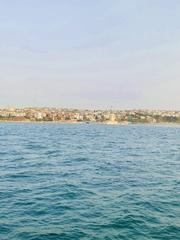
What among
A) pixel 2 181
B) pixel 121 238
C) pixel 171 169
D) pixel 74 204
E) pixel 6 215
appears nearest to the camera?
pixel 121 238

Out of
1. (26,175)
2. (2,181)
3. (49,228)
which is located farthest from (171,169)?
(49,228)

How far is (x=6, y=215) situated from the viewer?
18.7 meters

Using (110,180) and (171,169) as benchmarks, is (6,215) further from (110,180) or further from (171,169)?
(171,169)

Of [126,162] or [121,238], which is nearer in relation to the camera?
[121,238]

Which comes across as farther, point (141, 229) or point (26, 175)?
point (26, 175)

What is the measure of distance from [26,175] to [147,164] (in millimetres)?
13046

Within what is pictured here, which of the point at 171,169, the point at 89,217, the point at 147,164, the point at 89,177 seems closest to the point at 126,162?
the point at 147,164

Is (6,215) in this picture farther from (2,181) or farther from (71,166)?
(71,166)

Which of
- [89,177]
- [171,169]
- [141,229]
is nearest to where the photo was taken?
[141,229]

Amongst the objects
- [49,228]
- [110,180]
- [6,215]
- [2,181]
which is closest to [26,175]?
[2,181]

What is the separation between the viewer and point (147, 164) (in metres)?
38.8

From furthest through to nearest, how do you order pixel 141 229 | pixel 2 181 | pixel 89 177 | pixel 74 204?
pixel 89 177 → pixel 2 181 → pixel 74 204 → pixel 141 229

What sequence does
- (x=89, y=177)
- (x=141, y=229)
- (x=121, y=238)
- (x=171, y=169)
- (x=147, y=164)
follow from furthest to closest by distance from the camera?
1. (x=147, y=164)
2. (x=171, y=169)
3. (x=89, y=177)
4. (x=141, y=229)
5. (x=121, y=238)

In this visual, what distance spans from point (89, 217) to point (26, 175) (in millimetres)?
12336
